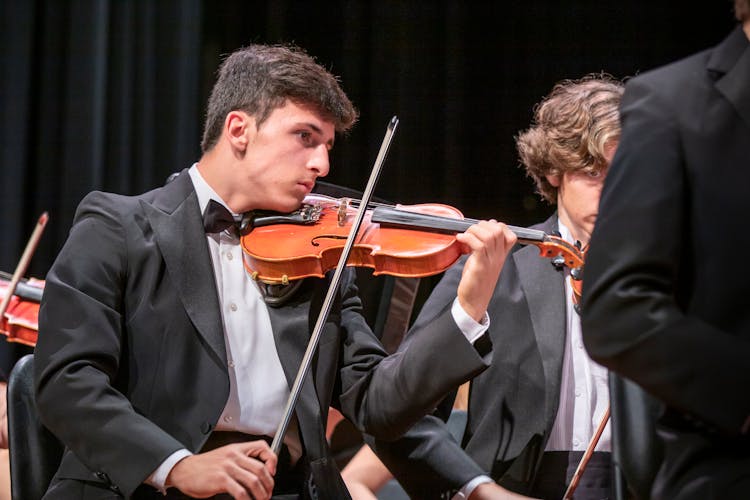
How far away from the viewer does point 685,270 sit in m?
1.08

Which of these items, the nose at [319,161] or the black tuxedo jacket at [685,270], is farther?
the nose at [319,161]

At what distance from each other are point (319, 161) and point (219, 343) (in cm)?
44

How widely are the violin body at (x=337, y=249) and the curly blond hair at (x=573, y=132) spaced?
20.0 inches

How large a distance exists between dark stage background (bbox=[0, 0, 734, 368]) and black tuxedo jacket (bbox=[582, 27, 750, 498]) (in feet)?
8.10

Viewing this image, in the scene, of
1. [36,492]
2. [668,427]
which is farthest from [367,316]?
[668,427]

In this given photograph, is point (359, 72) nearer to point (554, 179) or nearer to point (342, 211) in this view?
point (554, 179)

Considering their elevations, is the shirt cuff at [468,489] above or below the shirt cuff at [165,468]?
below

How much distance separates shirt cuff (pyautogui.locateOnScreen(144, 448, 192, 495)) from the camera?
65.0 inches

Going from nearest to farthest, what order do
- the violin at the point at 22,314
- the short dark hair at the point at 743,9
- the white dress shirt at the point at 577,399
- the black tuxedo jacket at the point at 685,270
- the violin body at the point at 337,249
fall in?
the black tuxedo jacket at the point at 685,270 < the short dark hair at the point at 743,9 < the violin body at the point at 337,249 < the white dress shirt at the point at 577,399 < the violin at the point at 22,314

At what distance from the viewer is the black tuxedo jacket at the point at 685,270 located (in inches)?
39.3

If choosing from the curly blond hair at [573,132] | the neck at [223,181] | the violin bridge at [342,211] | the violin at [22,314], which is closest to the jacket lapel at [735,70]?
the violin bridge at [342,211]

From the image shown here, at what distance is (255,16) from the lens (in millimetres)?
3570

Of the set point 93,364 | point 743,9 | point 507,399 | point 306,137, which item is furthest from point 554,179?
point 743,9

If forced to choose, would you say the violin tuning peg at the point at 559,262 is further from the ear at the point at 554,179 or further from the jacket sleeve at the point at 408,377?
the ear at the point at 554,179
